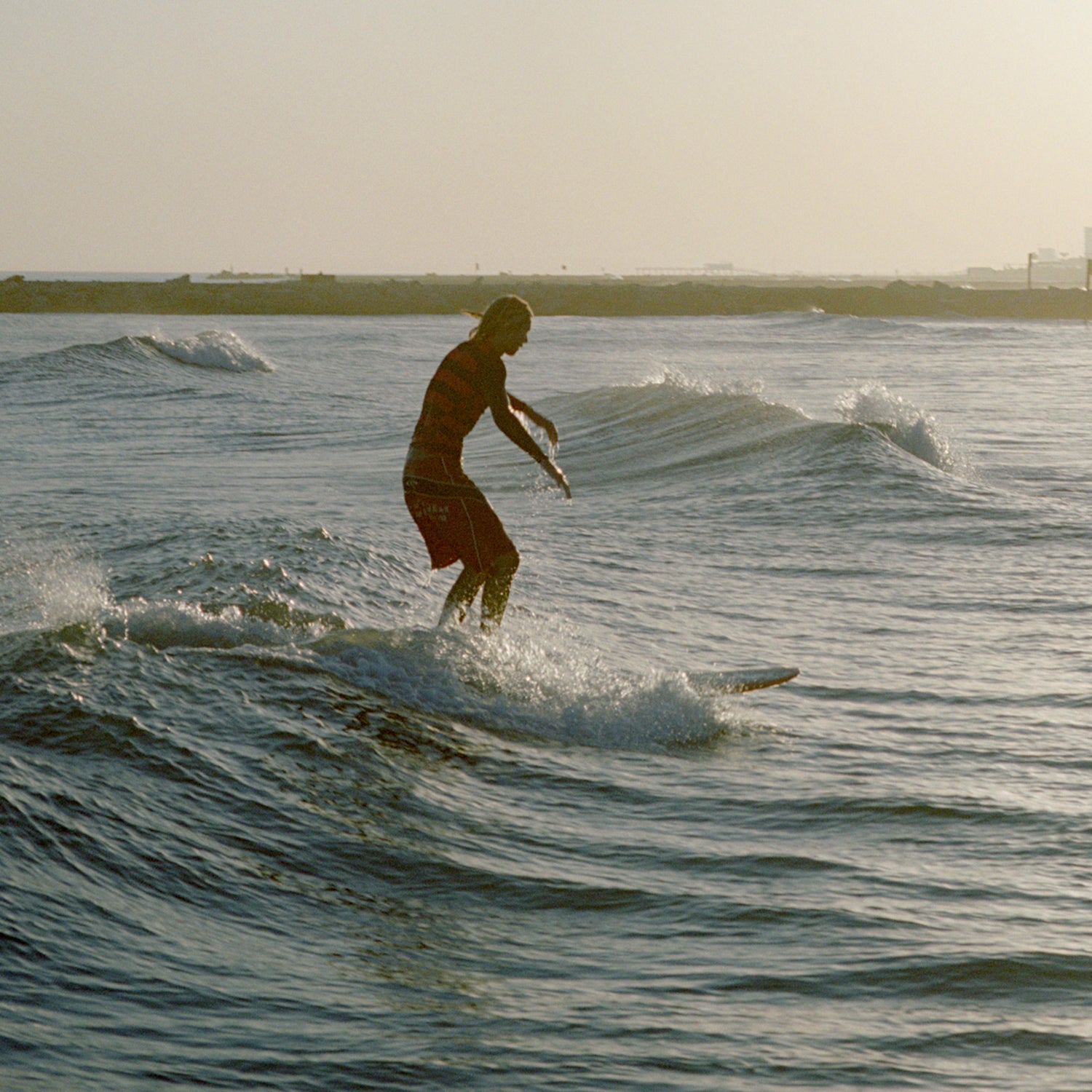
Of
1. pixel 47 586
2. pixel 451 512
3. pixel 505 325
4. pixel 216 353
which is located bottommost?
pixel 47 586

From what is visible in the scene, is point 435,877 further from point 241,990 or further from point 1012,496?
point 1012,496

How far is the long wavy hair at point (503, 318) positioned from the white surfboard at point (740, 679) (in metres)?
1.97

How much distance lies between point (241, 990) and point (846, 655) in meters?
4.96

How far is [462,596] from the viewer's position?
7.12 meters

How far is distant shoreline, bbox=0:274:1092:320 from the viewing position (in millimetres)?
72188

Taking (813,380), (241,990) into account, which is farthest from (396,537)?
(813,380)

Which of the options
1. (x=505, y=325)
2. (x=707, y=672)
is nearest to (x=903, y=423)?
(x=707, y=672)

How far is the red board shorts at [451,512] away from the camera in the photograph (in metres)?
6.93

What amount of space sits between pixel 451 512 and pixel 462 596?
0.47 meters

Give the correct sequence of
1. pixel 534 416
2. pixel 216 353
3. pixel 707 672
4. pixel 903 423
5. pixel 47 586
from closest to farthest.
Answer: pixel 534 416 → pixel 707 672 → pixel 47 586 → pixel 903 423 → pixel 216 353

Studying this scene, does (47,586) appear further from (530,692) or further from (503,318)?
(503,318)

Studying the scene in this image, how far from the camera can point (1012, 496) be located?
1410 cm

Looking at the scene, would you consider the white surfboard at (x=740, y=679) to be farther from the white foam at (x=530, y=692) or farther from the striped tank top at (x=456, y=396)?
the striped tank top at (x=456, y=396)

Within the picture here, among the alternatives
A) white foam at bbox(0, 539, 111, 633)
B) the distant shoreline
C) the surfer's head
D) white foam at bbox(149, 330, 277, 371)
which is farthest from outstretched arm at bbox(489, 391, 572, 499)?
the distant shoreline
